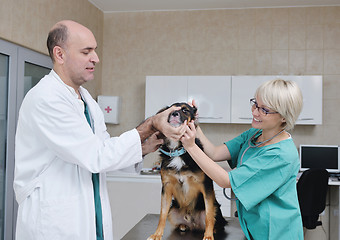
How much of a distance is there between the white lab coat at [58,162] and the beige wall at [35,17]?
182 cm

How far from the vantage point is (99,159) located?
4.76 ft

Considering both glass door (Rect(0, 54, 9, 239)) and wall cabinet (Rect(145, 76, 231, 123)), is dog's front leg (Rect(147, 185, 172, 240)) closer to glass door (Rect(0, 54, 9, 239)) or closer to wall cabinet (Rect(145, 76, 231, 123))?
glass door (Rect(0, 54, 9, 239))

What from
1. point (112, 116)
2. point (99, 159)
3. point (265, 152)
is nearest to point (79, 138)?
point (99, 159)

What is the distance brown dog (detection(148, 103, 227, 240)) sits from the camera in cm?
170

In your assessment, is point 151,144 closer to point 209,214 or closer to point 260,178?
point 209,214

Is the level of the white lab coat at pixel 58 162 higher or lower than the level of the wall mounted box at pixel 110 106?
lower

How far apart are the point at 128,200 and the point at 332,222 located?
240 cm

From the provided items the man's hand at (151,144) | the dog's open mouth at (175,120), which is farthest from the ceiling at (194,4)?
the dog's open mouth at (175,120)

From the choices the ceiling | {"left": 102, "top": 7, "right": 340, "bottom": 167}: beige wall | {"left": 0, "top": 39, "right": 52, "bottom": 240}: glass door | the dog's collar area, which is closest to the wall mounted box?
{"left": 102, "top": 7, "right": 340, "bottom": 167}: beige wall

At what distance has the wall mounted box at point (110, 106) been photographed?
467 cm

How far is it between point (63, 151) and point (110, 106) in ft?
10.9

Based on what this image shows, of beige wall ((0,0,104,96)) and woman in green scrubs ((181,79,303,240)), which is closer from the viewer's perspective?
woman in green scrubs ((181,79,303,240))

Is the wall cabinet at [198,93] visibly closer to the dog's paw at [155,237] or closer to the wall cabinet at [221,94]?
the wall cabinet at [221,94]

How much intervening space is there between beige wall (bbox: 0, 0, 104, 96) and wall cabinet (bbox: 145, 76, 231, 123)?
86 cm
